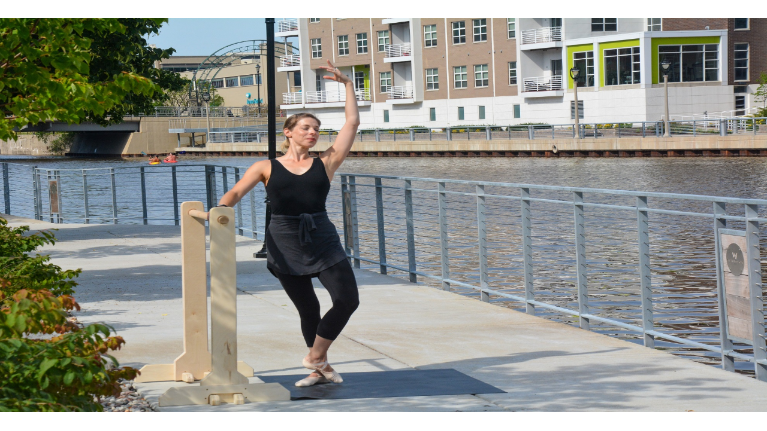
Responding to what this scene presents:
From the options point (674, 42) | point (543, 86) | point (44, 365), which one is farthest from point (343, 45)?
point (44, 365)

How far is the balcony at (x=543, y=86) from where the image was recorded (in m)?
64.0

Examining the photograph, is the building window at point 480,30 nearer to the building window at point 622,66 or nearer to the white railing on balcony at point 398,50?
the white railing on balcony at point 398,50

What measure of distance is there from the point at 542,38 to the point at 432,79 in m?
11.7

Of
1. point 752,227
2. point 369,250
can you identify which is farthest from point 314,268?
point 369,250

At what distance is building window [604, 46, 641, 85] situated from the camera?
2340 inches

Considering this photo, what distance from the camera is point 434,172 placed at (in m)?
45.5

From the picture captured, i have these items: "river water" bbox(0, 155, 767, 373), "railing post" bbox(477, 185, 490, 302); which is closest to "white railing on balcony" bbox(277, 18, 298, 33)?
"river water" bbox(0, 155, 767, 373)

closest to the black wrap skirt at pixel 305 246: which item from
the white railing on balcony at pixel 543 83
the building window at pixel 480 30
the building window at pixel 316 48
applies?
the white railing on balcony at pixel 543 83

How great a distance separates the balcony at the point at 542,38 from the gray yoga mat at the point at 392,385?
5954 centimetres

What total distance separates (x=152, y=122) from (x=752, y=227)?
87388 millimetres

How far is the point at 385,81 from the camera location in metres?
78.9

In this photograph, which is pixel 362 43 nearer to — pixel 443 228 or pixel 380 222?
pixel 380 222

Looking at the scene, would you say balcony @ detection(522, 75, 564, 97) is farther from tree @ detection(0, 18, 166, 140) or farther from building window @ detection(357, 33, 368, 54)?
tree @ detection(0, 18, 166, 140)
